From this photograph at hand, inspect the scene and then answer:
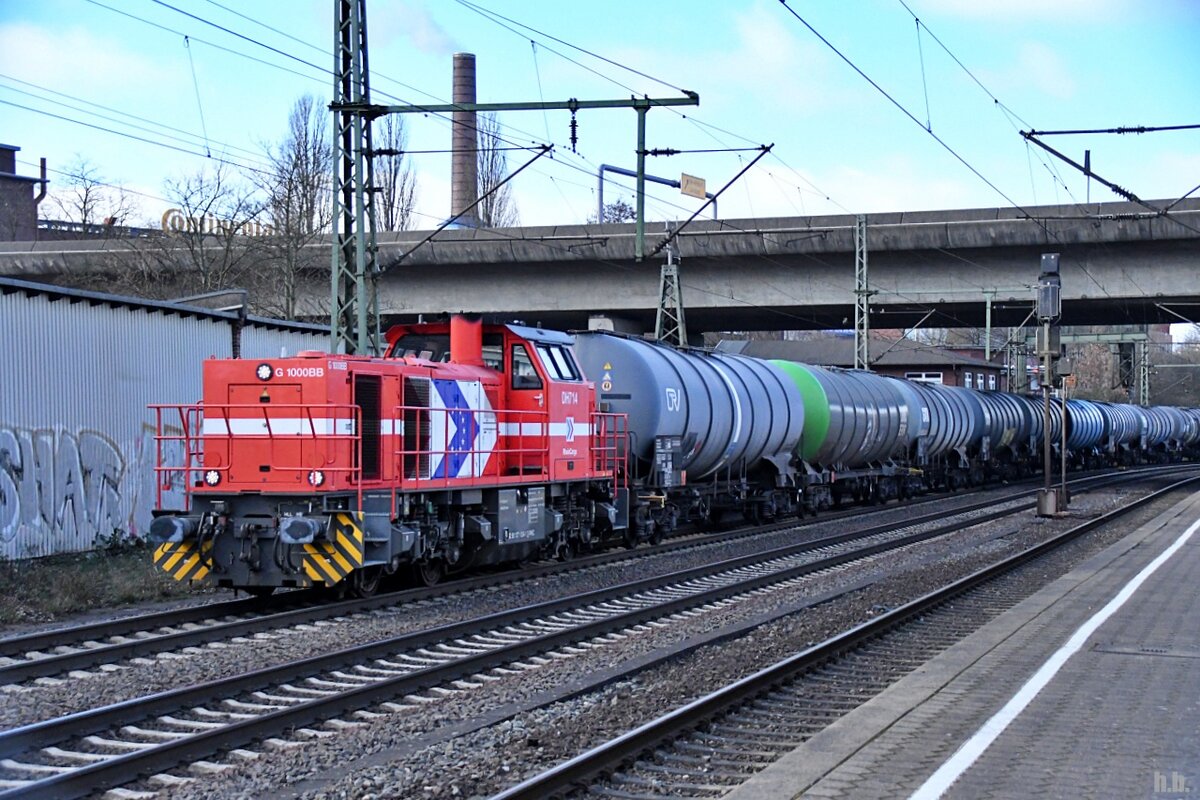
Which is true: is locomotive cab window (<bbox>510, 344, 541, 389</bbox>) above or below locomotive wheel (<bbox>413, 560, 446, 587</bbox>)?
above

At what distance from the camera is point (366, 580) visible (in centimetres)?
1501

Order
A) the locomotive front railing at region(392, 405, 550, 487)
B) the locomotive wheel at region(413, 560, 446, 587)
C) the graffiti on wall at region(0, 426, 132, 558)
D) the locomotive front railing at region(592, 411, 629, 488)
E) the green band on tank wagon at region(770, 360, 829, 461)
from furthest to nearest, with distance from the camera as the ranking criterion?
the green band on tank wagon at region(770, 360, 829, 461)
the locomotive front railing at region(592, 411, 629, 488)
the graffiti on wall at region(0, 426, 132, 558)
the locomotive wheel at region(413, 560, 446, 587)
the locomotive front railing at region(392, 405, 550, 487)

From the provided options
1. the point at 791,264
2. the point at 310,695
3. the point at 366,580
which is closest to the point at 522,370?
the point at 366,580

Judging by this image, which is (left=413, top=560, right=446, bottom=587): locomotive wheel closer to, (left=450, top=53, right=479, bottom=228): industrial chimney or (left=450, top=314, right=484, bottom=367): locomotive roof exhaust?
(left=450, top=314, right=484, bottom=367): locomotive roof exhaust

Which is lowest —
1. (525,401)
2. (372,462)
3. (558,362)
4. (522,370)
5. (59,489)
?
(59,489)

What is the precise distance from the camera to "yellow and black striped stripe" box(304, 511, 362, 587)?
44.9 ft

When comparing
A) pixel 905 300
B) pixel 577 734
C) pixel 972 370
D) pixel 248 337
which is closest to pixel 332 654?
pixel 577 734

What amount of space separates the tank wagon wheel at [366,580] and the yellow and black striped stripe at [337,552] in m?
0.85

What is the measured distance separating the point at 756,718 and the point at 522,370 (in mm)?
9053

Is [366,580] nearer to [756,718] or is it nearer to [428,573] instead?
[428,573]

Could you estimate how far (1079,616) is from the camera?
13.5 m

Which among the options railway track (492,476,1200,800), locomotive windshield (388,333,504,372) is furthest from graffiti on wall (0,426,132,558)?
railway track (492,476,1200,800)

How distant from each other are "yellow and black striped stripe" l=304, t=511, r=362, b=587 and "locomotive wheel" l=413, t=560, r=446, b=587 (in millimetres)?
2324

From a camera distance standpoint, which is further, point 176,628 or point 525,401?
point 525,401
